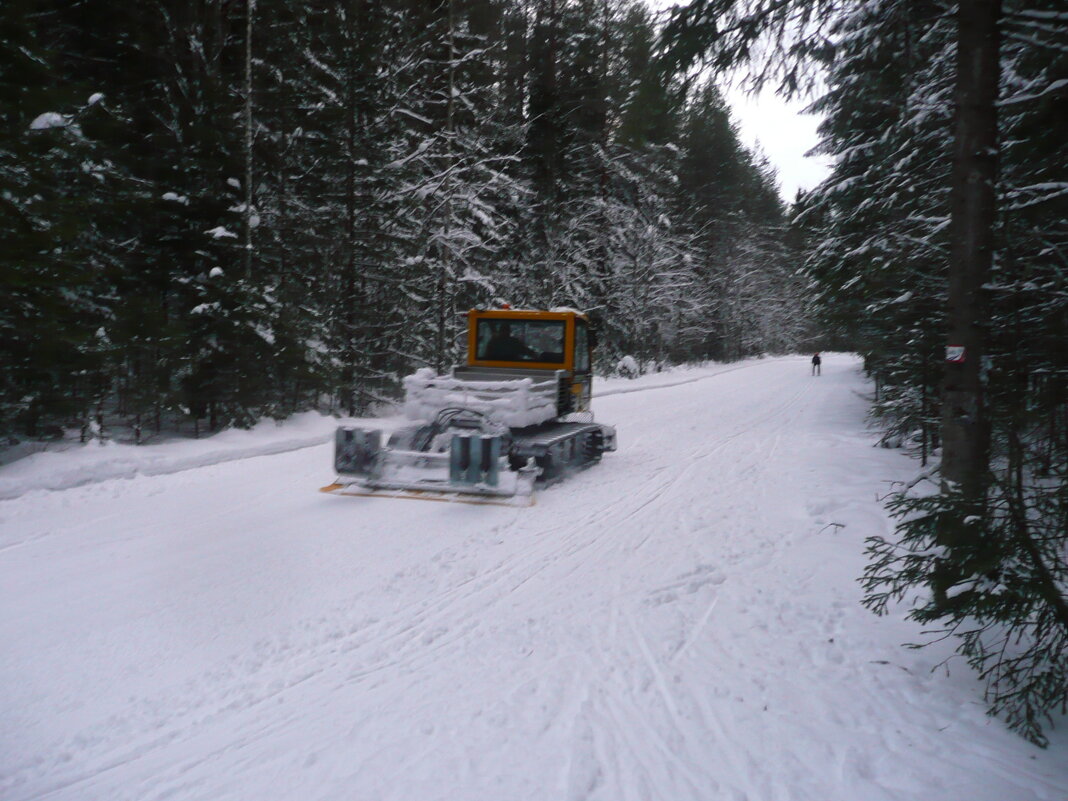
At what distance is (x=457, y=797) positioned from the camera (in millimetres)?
2756

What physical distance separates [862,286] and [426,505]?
28.0ft

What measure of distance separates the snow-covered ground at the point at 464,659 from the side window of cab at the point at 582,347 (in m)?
3.69

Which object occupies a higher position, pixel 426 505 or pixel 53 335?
→ pixel 53 335

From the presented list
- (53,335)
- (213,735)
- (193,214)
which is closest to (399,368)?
(193,214)

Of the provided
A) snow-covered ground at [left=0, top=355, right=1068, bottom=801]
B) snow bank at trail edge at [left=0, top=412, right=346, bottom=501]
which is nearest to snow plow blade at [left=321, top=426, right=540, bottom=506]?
snow-covered ground at [left=0, top=355, right=1068, bottom=801]

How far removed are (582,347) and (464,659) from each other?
7662mm

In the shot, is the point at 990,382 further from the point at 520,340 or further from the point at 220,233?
the point at 220,233

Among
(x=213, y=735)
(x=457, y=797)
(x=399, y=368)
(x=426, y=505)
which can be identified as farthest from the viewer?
(x=399, y=368)

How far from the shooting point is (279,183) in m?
15.2

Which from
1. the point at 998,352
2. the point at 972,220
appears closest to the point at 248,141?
the point at 972,220

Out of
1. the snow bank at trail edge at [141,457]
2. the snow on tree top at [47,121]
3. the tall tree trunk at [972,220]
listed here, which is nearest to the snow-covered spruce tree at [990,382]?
the tall tree trunk at [972,220]

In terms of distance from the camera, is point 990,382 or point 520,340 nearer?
point 990,382

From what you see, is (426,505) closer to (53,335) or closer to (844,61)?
(53,335)

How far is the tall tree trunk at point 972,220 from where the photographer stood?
4.17 meters
